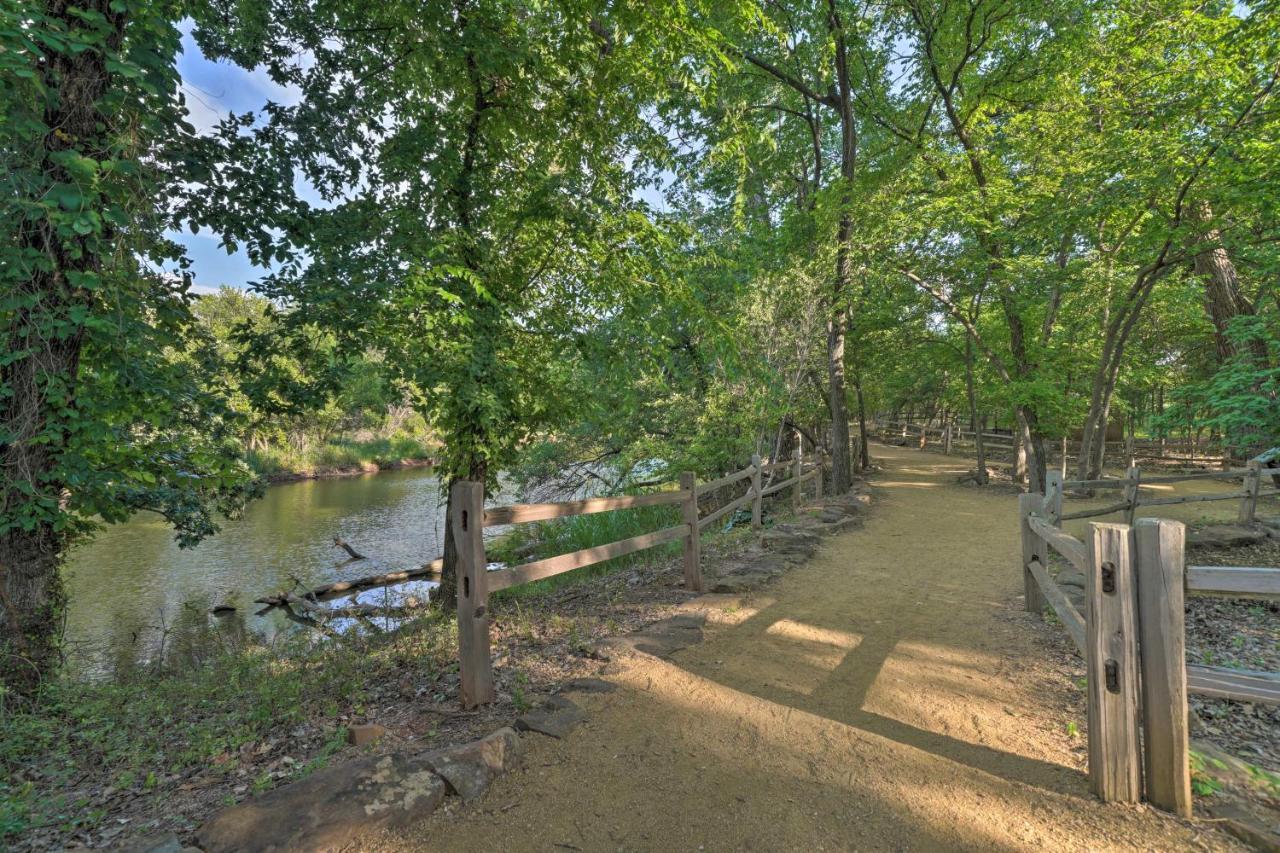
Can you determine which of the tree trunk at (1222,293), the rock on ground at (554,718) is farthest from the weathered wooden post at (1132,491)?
the rock on ground at (554,718)

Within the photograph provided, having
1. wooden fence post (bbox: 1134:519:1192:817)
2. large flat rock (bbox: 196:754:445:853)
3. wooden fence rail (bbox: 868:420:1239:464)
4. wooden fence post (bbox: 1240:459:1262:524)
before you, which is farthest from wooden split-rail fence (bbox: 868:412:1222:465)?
large flat rock (bbox: 196:754:445:853)

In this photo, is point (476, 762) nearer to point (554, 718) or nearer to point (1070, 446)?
point (554, 718)

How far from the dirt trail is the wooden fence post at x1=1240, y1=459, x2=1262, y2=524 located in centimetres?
597

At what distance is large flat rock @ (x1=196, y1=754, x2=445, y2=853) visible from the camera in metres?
2.07

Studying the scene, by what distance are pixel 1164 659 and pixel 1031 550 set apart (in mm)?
2986

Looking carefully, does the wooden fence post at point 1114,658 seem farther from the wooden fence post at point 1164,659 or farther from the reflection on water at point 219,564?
the reflection on water at point 219,564

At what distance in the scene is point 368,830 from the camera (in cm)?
222

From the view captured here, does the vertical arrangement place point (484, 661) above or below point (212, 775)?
above

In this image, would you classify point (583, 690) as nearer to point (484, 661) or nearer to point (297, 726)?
point (484, 661)

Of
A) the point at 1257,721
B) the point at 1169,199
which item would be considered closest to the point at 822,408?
the point at 1169,199

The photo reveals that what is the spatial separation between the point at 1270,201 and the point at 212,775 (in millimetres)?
12181

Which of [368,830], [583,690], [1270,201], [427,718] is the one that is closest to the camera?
[368,830]

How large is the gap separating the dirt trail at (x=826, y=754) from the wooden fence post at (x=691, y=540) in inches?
21.8

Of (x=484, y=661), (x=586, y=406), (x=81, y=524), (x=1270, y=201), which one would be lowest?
(x=484, y=661)
